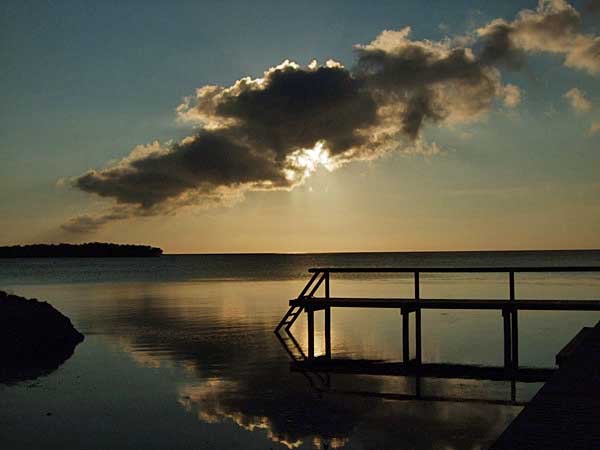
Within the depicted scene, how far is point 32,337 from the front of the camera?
24.3 metres

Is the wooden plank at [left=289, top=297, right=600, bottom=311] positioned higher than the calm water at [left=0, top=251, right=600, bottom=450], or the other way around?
the wooden plank at [left=289, top=297, right=600, bottom=311]

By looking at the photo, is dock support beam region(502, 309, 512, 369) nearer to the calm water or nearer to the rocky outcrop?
the calm water

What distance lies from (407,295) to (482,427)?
4212 cm

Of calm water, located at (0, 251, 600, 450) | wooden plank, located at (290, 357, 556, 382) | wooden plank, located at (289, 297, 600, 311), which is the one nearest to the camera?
calm water, located at (0, 251, 600, 450)

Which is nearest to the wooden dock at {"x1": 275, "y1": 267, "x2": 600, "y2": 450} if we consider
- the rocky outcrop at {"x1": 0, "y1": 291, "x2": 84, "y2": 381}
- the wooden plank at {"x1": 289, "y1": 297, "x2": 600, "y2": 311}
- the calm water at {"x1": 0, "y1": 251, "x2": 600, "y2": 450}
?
the wooden plank at {"x1": 289, "y1": 297, "x2": 600, "y2": 311}

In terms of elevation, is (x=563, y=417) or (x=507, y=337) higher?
(x=563, y=417)

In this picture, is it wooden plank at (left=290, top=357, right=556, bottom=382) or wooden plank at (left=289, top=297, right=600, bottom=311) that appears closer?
wooden plank at (left=290, top=357, right=556, bottom=382)

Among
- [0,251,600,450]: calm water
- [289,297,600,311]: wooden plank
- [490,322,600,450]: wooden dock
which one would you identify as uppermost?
[289,297,600,311]: wooden plank

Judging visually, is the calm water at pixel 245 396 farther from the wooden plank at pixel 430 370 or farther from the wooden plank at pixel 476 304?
the wooden plank at pixel 476 304

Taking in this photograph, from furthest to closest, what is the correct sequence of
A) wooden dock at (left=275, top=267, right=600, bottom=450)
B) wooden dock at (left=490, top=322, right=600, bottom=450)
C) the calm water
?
the calm water, wooden dock at (left=275, top=267, right=600, bottom=450), wooden dock at (left=490, top=322, right=600, bottom=450)

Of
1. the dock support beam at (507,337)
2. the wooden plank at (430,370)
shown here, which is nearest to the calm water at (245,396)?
the wooden plank at (430,370)

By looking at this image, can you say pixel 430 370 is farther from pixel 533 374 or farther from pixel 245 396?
pixel 245 396

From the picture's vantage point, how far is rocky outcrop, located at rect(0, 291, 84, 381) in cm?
2152

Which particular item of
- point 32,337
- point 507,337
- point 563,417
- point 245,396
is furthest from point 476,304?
point 32,337
